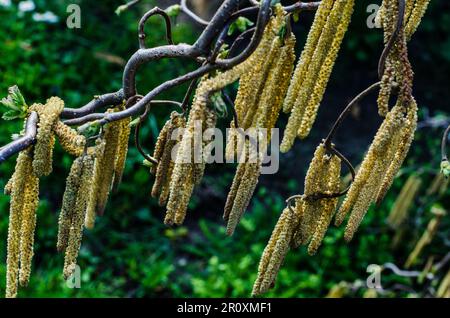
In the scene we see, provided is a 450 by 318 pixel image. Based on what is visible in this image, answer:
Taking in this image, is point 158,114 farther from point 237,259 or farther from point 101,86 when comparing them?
point 237,259

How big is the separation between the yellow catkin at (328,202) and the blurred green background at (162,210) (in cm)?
223

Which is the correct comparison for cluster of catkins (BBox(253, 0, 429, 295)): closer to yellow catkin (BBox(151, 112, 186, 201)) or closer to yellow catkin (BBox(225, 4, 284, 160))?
yellow catkin (BBox(225, 4, 284, 160))

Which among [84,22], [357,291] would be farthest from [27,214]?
[84,22]

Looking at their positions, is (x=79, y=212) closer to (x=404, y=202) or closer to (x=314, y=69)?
(x=314, y=69)

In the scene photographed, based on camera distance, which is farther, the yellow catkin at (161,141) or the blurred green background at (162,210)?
the blurred green background at (162,210)

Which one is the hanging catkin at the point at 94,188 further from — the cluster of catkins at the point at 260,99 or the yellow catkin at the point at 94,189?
the cluster of catkins at the point at 260,99

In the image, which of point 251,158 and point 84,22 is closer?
point 251,158

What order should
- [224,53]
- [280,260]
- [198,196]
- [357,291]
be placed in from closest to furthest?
[224,53] → [280,260] → [357,291] → [198,196]

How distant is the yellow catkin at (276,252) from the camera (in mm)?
1756

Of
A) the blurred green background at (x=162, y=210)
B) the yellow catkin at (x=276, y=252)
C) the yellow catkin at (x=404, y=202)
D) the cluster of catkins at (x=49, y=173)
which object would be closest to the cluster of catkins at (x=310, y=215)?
the yellow catkin at (x=276, y=252)

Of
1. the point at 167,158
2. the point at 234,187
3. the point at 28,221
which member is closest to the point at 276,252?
the point at 234,187

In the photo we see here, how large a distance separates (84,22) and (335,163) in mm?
4136

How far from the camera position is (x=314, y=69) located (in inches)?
61.7

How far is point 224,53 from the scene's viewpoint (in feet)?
5.45
